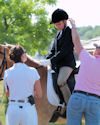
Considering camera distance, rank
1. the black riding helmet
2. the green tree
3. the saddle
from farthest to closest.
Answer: the green tree, the saddle, the black riding helmet

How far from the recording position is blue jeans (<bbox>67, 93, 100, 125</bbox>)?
3672mm

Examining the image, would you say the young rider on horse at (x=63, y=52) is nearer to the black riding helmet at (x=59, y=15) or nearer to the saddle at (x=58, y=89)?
the black riding helmet at (x=59, y=15)

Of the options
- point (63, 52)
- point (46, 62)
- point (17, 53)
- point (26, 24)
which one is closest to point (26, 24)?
point (26, 24)

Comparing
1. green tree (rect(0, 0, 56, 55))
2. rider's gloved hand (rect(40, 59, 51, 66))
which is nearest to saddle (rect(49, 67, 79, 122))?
rider's gloved hand (rect(40, 59, 51, 66))

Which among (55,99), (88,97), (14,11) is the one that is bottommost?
(55,99)

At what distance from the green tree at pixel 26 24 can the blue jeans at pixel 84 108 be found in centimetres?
1115

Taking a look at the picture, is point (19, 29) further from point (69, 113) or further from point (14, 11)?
point (69, 113)

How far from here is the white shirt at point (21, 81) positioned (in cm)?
359

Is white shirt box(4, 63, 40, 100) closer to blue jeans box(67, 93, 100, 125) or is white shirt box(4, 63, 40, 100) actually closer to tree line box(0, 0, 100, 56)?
blue jeans box(67, 93, 100, 125)

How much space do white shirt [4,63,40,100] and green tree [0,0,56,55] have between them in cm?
1108

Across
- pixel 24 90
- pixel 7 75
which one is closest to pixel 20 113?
pixel 24 90

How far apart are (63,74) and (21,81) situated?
1577mm

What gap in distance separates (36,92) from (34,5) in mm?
13092

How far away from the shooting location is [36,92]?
3.74 meters
